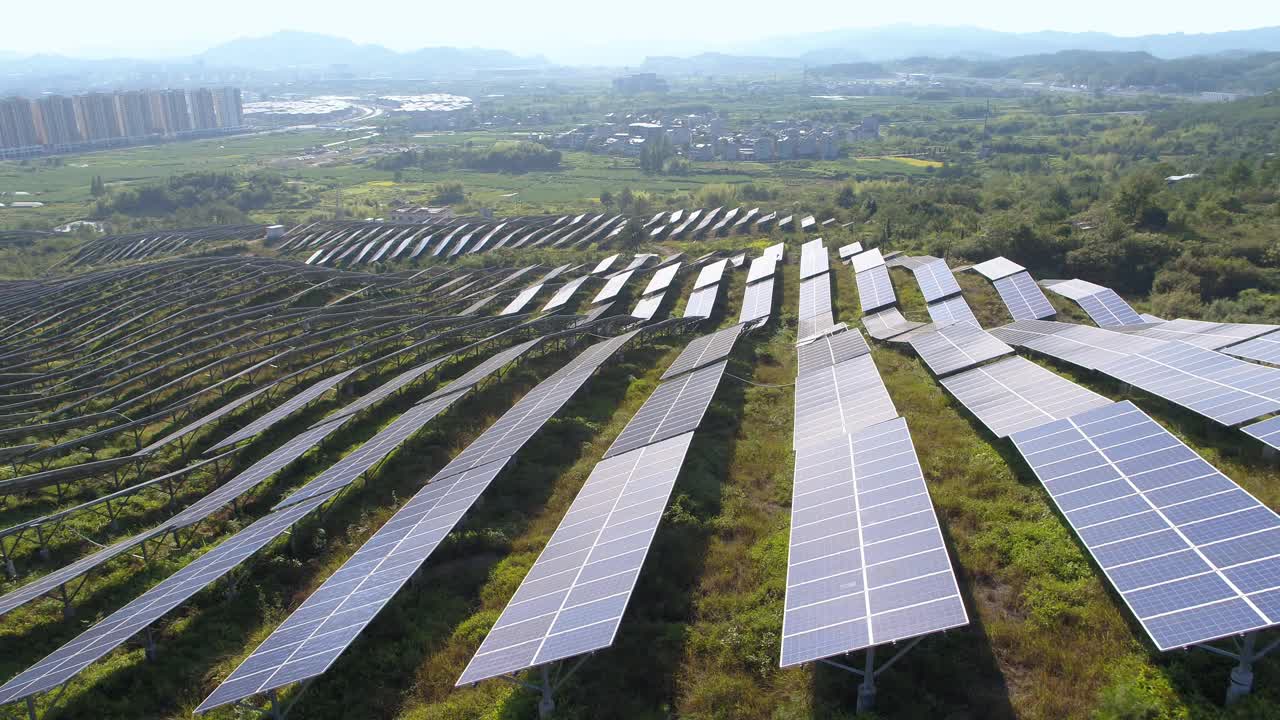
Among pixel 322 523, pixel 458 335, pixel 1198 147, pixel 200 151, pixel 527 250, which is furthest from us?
pixel 200 151

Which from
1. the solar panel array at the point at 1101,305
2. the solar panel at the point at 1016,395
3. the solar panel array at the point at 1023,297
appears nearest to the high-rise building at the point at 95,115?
the solar panel array at the point at 1023,297

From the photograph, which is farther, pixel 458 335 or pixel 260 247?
pixel 260 247

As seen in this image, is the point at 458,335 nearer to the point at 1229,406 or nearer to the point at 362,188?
the point at 1229,406

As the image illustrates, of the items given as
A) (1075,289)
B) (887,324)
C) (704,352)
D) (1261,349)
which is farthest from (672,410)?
(1075,289)

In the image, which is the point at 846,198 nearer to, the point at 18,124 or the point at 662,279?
the point at 662,279

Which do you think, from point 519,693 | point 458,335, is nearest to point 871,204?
point 458,335

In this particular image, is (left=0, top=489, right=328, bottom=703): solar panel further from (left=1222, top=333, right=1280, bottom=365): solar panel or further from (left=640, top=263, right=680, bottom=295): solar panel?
(left=640, top=263, right=680, bottom=295): solar panel
